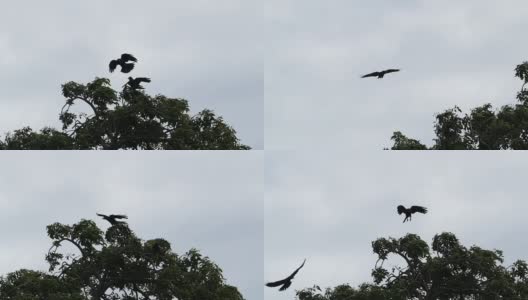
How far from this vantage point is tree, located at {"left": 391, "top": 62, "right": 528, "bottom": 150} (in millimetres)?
28781

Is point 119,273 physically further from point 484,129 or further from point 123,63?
point 484,129

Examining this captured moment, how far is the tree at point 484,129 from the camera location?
2878 cm

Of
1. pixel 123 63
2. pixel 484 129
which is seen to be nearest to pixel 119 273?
pixel 123 63

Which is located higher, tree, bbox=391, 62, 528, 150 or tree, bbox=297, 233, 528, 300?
tree, bbox=391, 62, 528, 150

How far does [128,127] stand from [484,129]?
8284 mm

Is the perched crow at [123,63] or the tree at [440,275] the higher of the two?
the perched crow at [123,63]

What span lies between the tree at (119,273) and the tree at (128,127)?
Result: 12.5 feet

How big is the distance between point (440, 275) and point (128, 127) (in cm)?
797

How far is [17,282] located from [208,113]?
6898mm

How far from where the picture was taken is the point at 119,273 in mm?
24594

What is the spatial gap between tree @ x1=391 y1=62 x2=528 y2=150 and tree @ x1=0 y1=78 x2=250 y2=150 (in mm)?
4484

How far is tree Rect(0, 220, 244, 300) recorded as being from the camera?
79.1 ft

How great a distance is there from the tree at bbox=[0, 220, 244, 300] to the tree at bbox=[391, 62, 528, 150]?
6973 mm

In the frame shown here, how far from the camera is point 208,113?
2909 cm
